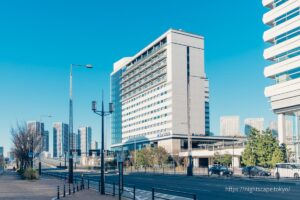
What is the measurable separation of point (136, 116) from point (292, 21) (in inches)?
3827

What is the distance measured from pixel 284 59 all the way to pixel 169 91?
65782mm

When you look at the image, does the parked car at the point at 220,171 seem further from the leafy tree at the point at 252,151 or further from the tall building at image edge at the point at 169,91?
the tall building at image edge at the point at 169,91

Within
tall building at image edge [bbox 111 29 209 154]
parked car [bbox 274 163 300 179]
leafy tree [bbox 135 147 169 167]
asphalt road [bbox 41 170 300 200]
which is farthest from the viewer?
tall building at image edge [bbox 111 29 209 154]

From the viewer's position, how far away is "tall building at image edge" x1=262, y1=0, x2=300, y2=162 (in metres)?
60.8

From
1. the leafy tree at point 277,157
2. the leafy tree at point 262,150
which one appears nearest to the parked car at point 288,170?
the leafy tree at point 277,157

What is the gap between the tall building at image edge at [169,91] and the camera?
125875 mm

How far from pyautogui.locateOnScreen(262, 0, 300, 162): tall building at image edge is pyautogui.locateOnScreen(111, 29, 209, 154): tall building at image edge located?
54.2 meters

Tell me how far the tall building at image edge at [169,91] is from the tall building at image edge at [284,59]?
54249 millimetres

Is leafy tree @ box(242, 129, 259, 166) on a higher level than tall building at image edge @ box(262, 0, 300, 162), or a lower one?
lower

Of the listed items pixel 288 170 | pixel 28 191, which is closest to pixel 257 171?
pixel 288 170

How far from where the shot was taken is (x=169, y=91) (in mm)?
127250

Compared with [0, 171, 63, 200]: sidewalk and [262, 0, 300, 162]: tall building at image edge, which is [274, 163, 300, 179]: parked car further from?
[0, 171, 63, 200]: sidewalk

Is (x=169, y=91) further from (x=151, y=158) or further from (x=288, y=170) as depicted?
(x=288, y=170)

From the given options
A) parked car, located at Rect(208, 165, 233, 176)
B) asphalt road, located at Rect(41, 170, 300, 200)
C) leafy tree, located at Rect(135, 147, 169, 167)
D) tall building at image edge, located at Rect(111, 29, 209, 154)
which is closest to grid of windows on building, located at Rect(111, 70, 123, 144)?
tall building at image edge, located at Rect(111, 29, 209, 154)
